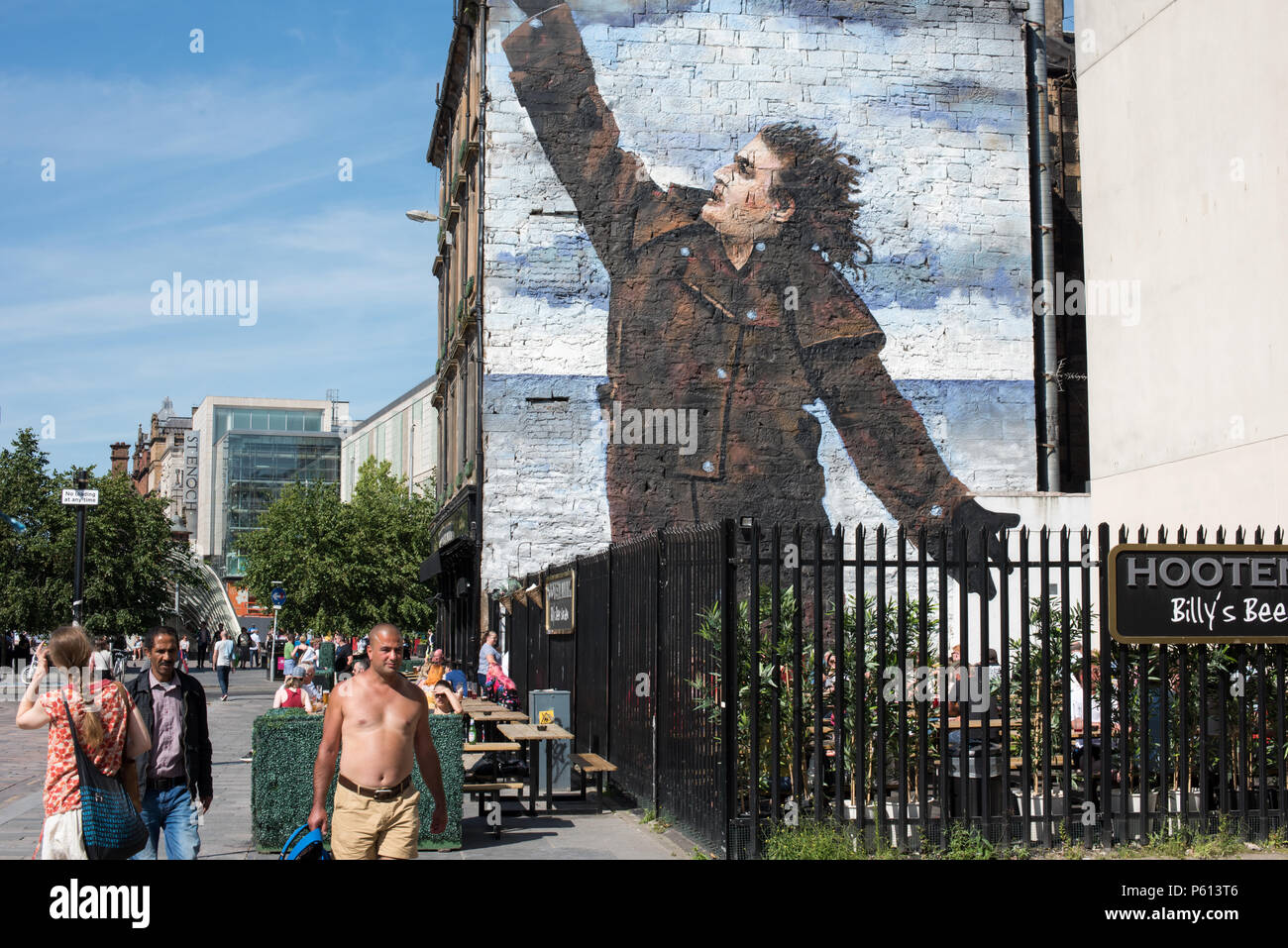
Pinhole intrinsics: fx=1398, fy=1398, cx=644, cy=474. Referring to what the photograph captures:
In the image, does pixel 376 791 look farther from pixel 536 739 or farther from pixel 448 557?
pixel 448 557

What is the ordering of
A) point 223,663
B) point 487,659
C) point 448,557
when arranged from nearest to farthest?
1. point 487,659
2. point 448,557
3. point 223,663

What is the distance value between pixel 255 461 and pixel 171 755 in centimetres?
10956

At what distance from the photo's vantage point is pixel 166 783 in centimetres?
805

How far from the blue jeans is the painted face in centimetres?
1750

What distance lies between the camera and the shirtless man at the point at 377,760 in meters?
7.02

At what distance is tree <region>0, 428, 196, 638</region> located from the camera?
32.3 metres

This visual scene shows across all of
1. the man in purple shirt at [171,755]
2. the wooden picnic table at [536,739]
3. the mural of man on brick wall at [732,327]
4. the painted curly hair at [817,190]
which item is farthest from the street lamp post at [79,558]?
the man in purple shirt at [171,755]

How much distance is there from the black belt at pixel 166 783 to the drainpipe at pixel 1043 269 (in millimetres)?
19377

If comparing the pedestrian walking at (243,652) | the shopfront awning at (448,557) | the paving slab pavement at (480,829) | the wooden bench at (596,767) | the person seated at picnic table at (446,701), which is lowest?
the pedestrian walking at (243,652)

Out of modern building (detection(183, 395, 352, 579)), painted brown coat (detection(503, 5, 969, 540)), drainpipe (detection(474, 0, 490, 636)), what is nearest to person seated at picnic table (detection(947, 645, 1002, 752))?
painted brown coat (detection(503, 5, 969, 540))

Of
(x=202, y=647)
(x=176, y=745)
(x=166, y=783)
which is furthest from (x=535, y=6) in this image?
(x=202, y=647)

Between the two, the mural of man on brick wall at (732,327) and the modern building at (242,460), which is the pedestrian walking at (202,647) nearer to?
the mural of man on brick wall at (732,327)

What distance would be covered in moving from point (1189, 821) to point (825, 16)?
703 inches
